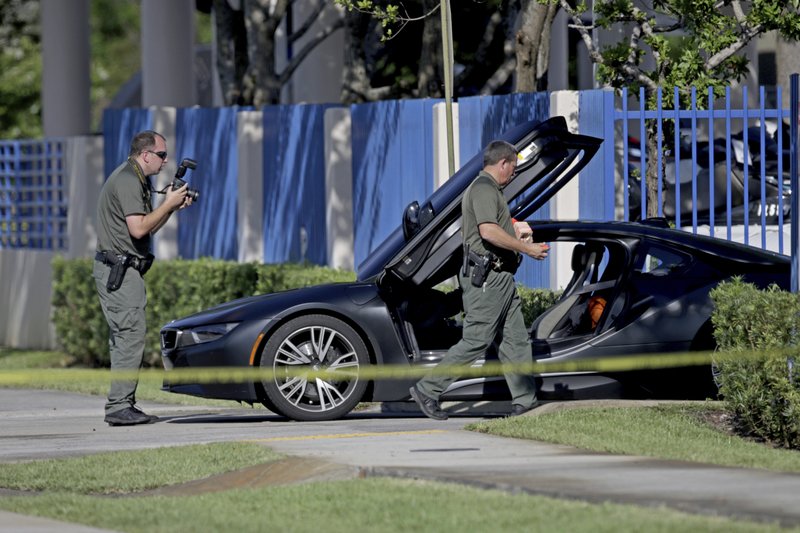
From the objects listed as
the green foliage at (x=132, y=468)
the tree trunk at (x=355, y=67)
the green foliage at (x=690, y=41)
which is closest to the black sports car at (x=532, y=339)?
the green foliage at (x=132, y=468)

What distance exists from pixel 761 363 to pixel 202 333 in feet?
12.2

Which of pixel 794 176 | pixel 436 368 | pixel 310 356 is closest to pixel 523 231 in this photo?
pixel 436 368

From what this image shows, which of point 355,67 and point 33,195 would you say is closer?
point 355,67

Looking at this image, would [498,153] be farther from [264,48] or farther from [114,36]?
[114,36]

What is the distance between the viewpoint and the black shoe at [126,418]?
1102 centimetres

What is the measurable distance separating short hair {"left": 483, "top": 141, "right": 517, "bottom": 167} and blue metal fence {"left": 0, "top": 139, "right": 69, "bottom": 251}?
1113 cm

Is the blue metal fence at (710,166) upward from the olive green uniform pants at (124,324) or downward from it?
upward

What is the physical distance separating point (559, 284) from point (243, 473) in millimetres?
5513

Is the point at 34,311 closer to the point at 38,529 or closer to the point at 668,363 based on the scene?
the point at 668,363

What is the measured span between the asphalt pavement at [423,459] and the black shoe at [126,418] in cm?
8

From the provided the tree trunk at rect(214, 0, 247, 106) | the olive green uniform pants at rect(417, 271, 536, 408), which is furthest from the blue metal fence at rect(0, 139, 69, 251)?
the olive green uniform pants at rect(417, 271, 536, 408)

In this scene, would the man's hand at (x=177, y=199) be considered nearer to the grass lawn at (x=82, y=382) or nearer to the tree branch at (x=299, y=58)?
the grass lawn at (x=82, y=382)

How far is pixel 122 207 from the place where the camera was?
10.8 meters

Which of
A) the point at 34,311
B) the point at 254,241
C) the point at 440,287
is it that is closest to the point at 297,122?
the point at 254,241
